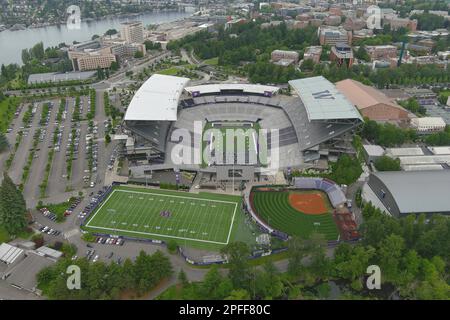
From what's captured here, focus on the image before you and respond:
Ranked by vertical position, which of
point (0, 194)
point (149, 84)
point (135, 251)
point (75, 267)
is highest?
point (149, 84)

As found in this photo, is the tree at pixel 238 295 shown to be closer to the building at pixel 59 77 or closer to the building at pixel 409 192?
the building at pixel 409 192

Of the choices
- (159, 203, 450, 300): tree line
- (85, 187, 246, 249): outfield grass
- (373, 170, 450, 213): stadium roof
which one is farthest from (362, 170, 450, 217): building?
(85, 187, 246, 249): outfield grass

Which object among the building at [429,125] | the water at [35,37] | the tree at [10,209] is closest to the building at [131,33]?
the water at [35,37]

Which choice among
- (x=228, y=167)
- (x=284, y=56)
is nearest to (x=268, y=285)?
(x=228, y=167)

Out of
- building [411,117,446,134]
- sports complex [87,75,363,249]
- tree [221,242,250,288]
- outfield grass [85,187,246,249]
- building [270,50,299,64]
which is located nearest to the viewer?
tree [221,242,250,288]

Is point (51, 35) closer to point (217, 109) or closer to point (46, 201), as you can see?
point (217, 109)

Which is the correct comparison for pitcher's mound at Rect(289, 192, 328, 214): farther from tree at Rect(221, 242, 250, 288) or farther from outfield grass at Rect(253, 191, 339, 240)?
tree at Rect(221, 242, 250, 288)

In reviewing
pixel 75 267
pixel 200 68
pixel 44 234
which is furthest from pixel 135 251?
pixel 200 68
